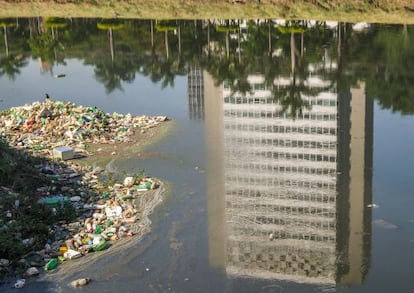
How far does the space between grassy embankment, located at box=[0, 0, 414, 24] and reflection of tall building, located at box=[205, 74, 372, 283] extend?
53.3ft

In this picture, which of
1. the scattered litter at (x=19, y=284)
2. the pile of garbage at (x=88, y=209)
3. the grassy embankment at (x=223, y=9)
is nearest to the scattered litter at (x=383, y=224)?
the pile of garbage at (x=88, y=209)

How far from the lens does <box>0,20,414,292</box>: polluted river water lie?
15.6 metres

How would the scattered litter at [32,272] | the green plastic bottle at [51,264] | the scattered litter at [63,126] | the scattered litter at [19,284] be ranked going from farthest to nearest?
the scattered litter at [63,126], the green plastic bottle at [51,264], the scattered litter at [32,272], the scattered litter at [19,284]

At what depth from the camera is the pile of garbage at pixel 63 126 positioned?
23766mm

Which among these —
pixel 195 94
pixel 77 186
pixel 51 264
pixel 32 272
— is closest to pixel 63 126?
pixel 77 186

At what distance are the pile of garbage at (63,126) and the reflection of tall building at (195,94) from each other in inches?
60.1

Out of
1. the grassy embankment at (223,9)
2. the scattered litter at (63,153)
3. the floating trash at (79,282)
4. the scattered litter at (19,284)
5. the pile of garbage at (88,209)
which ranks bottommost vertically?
the floating trash at (79,282)

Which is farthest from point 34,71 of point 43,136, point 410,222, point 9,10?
point 410,222

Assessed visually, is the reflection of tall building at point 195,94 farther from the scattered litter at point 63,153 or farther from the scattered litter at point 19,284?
the scattered litter at point 19,284

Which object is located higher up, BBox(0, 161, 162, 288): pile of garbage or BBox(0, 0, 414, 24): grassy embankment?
BBox(0, 0, 414, 24): grassy embankment

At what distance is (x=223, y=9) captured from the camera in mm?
47688

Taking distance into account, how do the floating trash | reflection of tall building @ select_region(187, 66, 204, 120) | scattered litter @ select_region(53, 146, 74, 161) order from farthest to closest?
reflection of tall building @ select_region(187, 66, 204, 120)
scattered litter @ select_region(53, 146, 74, 161)
the floating trash

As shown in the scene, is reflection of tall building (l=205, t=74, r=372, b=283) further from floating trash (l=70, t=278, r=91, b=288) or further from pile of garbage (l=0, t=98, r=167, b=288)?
floating trash (l=70, t=278, r=91, b=288)

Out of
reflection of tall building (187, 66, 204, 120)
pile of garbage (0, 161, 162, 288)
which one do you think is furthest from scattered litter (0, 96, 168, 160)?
pile of garbage (0, 161, 162, 288)
